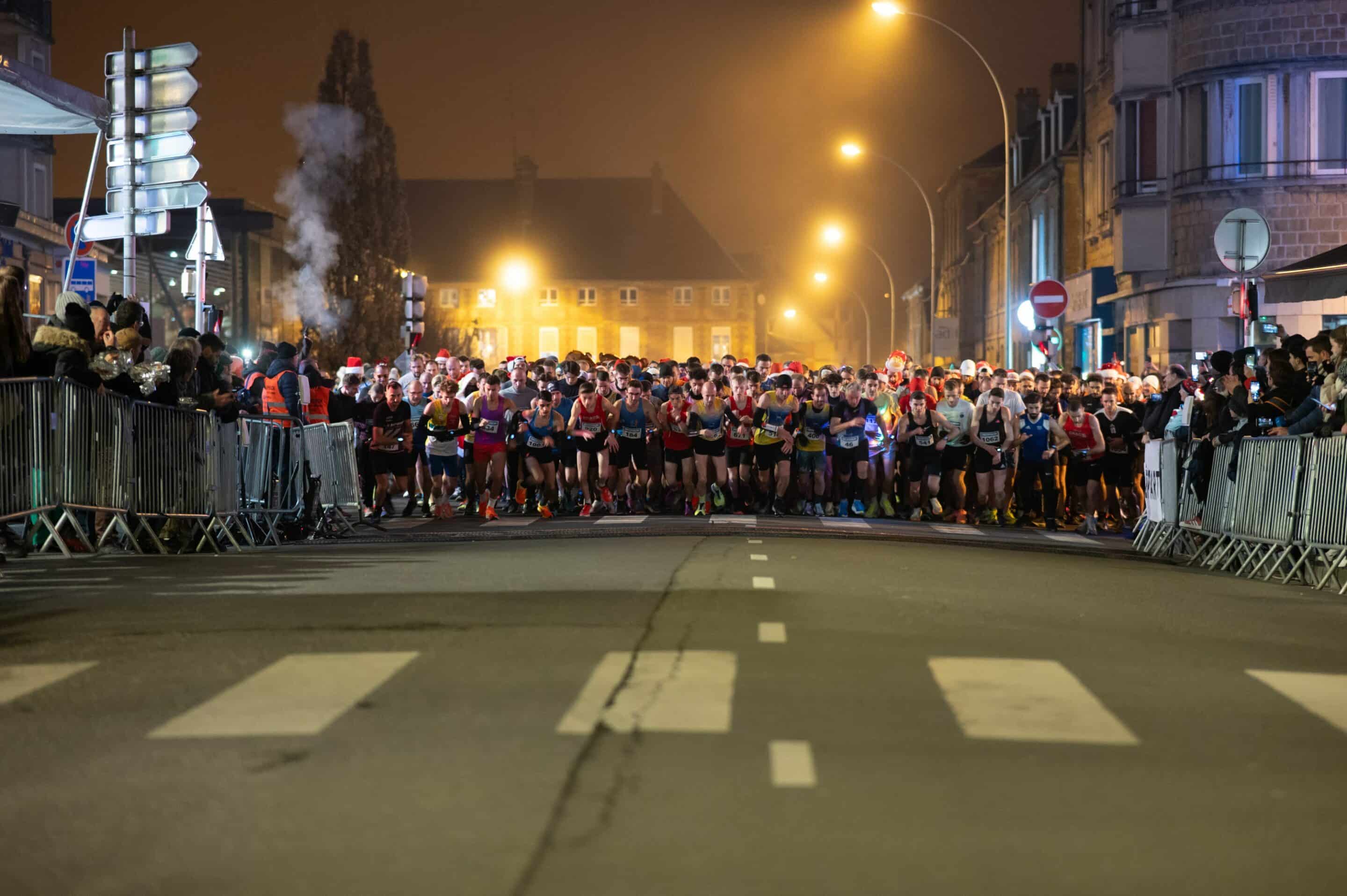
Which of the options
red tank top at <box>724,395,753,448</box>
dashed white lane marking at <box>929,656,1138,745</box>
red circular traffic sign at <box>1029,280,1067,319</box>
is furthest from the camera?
red circular traffic sign at <box>1029,280,1067,319</box>

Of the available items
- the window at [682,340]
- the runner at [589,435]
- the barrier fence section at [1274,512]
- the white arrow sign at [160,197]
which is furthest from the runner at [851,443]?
the window at [682,340]

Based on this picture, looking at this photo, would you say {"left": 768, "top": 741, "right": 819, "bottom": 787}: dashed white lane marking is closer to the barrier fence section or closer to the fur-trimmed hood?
the fur-trimmed hood

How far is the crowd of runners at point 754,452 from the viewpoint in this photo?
24.0 meters

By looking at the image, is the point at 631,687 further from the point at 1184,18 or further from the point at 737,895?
the point at 1184,18

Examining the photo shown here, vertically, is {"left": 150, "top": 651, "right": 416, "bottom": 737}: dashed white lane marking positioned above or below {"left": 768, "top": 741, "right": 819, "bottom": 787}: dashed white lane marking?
above

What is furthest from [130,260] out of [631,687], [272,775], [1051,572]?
[272,775]

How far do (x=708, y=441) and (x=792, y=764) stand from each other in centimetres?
1809

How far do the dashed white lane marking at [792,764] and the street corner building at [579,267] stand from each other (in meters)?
112

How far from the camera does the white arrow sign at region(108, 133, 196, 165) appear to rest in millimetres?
15773

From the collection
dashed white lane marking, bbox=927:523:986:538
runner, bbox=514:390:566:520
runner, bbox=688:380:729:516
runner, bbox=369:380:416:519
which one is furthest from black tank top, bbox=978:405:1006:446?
runner, bbox=369:380:416:519

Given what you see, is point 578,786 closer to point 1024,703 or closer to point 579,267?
point 1024,703

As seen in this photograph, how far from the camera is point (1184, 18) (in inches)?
1736

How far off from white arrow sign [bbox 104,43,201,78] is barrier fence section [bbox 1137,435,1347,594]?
9.99 meters

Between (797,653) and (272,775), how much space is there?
3.42 metres
